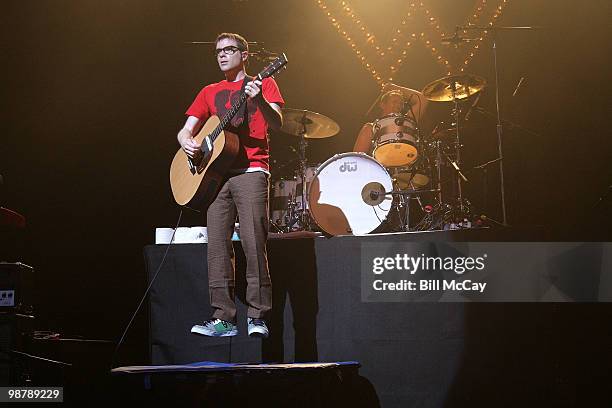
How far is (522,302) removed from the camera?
4348mm

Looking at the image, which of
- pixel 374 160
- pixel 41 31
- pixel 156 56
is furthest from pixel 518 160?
pixel 41 31

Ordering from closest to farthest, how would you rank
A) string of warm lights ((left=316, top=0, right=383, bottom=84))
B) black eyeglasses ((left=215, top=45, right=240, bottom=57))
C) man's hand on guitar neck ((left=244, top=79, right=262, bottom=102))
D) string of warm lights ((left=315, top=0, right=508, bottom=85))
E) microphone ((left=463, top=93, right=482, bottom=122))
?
1. man's hand on guitar neck ((left=244, top=79, right=262, bottom=102))
2. black eyeglasses ((left=215, top=45, right=240, bottom=57))
3. microphone ((left=463, top=93, right=482, bottom=122))
4. string of warm lights ((left=316, top=0, right=383, bottom=84))
5. string of warm lights ((left=315, top=0, right=508, bottom=85))

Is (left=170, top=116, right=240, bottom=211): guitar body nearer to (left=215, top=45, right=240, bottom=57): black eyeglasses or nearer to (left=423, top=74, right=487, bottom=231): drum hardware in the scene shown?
(left=215, top=45, right=240, bottom=57): black eyeglasses

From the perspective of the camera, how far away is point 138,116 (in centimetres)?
686

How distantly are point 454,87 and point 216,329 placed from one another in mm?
3916

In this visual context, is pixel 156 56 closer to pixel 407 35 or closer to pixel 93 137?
pixel 93 137

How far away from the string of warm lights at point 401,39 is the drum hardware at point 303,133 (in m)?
1.12

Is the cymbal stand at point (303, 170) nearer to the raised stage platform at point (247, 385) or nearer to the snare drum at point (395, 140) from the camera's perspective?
the snare drum at point (395, 140)

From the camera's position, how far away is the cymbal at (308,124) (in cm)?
712

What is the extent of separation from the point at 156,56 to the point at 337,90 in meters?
2.16

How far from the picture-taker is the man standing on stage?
4363 millimetres

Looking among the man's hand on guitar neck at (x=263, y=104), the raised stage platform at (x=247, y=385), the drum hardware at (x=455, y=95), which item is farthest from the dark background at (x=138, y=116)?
the man's hand on guitar neck at (x=263, y=104)
